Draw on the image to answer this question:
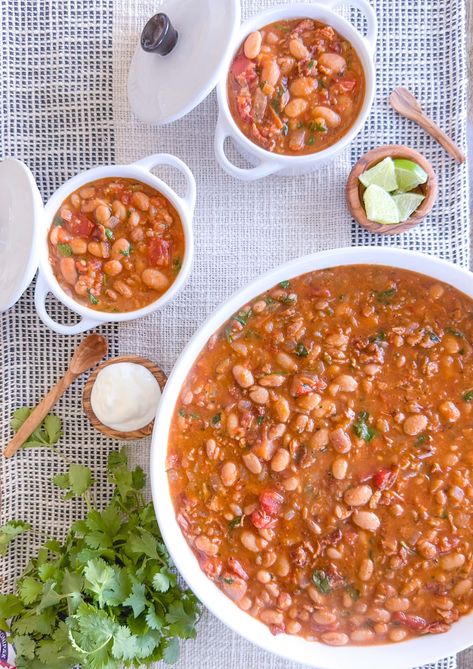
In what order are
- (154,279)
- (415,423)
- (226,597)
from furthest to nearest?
1. (154,279)
2. (226,597)
3. (415,423)

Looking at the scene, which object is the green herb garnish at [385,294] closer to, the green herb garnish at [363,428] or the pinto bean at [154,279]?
the green herb garnish at [363,428]

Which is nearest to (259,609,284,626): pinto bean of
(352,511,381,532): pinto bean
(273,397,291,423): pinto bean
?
(352,511,381,532): pinto bean

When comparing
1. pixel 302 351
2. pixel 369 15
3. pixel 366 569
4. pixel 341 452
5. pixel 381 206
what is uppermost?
pixel 369 15

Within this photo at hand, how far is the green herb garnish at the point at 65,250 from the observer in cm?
273

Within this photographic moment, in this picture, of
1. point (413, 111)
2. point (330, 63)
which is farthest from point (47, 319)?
point (413, 111)

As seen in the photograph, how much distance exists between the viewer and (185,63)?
2.64 metres

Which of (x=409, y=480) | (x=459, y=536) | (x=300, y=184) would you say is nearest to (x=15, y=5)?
(x=300, y=184)

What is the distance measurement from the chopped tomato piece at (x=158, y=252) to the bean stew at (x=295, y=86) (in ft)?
1.68

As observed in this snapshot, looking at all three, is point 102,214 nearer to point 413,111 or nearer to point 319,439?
point 319,439

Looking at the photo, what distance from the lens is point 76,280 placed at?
2.74 meters

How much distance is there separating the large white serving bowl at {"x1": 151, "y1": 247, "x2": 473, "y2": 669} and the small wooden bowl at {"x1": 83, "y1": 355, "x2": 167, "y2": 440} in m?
0.33

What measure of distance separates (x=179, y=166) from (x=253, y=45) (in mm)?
512

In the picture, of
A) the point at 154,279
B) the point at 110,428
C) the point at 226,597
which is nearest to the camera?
the point at 226,597

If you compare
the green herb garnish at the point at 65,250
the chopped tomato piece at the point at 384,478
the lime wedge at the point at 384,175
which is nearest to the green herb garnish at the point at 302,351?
the chopped tomato piece at the point at 384,478
